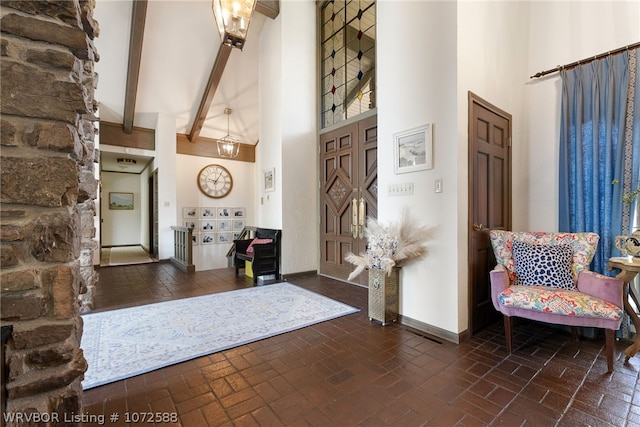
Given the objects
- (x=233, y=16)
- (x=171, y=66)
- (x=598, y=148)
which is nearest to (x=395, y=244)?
(x=598, y=148)

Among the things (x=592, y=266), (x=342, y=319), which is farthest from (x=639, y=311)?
(x=342, y=319)

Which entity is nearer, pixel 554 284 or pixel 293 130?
pixel 554 284

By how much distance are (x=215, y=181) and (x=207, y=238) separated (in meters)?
1.53

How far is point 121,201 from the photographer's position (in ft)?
31.8

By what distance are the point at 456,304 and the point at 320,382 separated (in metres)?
1.33

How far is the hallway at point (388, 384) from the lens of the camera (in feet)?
5.11

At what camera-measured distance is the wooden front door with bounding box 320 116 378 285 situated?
4.09 meters

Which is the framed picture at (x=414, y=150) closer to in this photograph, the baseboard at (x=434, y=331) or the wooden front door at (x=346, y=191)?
the wooden front door at (x=346, y=191)

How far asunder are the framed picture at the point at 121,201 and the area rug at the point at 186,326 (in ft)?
26.1

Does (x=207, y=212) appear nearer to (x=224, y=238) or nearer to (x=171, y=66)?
(x=224, y=238)

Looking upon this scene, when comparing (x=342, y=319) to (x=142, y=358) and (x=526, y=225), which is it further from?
(x=526, y=225)

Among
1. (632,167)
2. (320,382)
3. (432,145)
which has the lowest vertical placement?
(320,382)

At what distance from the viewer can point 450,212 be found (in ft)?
8.09

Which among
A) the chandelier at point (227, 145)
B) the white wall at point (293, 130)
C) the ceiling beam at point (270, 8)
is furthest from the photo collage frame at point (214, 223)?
the ceiling beam at point (270, 8)
